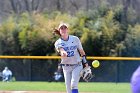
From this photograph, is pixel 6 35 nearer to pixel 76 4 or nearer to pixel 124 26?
pixel 124 26

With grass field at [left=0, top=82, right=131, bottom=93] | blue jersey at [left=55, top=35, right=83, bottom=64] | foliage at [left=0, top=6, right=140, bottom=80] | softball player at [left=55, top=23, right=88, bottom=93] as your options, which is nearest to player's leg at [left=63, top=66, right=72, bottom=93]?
softball player at [left=55, top=23, right=88, bottom=93]

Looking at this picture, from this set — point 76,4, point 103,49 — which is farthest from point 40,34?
point 76,4

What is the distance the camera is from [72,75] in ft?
27.4

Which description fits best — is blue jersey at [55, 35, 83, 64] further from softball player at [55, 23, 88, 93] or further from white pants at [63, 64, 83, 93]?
white pants at [63, 64, 83, 93]

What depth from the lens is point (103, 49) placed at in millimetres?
27734

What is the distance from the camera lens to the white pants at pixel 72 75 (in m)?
8.29

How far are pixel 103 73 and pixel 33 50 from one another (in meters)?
8.15

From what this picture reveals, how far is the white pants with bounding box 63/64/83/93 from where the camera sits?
27.2 ft

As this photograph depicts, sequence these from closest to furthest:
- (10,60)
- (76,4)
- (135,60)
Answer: (135,60), (10,60), (76,4)

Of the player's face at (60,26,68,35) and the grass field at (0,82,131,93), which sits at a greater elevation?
the player's face at (60,26,68,35)

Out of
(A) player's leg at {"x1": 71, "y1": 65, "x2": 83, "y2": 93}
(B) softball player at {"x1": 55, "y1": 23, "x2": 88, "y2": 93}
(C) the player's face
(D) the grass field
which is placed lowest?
(D) the grass field

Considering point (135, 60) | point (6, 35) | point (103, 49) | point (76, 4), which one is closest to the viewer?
point (135, 60)

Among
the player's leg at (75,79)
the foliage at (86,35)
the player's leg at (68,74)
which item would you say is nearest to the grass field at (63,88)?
the player's leg at (68,74)

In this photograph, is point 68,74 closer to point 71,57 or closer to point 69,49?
point 71,57
